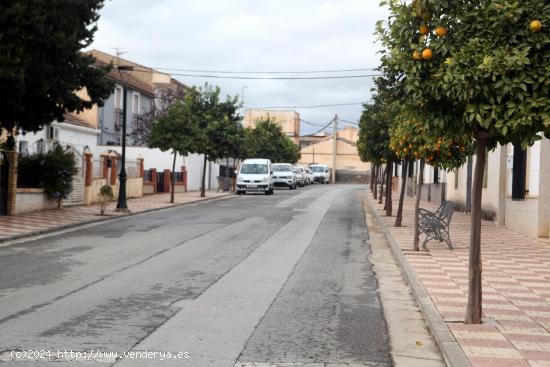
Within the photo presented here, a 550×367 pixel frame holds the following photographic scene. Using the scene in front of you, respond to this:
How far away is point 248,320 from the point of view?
25.0 ft

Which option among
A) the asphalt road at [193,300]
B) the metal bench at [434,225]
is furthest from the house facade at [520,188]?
the asphalt road at [193,300]

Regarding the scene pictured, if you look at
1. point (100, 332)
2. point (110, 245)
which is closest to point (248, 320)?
point (100, 332)

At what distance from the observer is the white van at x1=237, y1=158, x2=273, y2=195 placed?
41500 millimetres

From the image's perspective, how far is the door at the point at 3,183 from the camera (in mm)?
20766

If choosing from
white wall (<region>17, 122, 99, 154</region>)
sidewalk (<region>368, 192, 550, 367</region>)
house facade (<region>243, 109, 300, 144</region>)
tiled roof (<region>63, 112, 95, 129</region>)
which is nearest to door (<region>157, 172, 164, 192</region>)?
white wall (<region>17, 122, 99, 154</region>)

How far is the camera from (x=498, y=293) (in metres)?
9.31

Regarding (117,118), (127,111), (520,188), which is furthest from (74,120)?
(520,188)

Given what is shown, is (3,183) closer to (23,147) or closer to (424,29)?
(23,147)

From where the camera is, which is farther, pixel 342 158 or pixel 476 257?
pixel 342 158

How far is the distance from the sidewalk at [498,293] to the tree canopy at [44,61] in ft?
31.8

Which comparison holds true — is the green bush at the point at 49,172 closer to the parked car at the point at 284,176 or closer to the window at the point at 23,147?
the window at the point at 23,147

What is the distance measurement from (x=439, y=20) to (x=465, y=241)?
398 inches

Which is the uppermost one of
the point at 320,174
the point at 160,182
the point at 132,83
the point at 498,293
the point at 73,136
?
the point at 132,83

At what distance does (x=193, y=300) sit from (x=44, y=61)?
10996 millimetres
